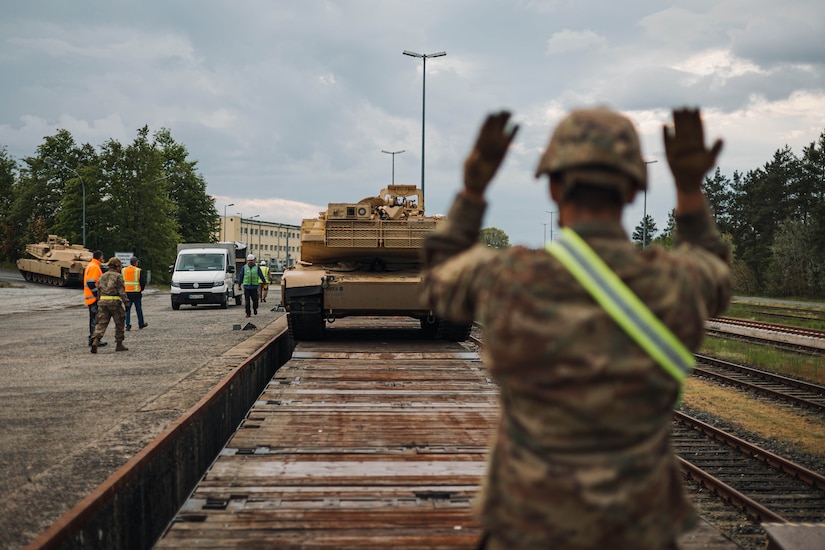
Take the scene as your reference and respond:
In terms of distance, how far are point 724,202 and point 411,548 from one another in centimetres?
8625

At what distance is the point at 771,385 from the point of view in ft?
46.0

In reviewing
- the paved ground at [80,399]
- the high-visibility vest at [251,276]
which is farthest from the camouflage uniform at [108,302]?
the high-visibility vest at [251,276]

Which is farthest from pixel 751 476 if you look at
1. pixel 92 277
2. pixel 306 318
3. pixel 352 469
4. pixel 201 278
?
pixel 201 278

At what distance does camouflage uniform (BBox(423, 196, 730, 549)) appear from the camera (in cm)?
201

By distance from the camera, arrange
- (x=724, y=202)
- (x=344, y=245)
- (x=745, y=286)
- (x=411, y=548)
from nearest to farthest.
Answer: (x=411, y=548) < (x=344, y=245) < (x=745, y=286) < (x=724, y=202)

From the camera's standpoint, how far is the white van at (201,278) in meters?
27.2

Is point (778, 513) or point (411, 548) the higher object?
point (411, 548)

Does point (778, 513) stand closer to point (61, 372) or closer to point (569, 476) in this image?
point (569, 476)

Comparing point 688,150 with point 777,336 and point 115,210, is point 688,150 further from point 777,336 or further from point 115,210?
point 115,210

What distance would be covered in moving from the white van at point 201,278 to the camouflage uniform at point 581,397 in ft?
85.7

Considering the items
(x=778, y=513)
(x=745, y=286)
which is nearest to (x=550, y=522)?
(x=778, y=513)

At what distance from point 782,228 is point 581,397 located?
59280 mm

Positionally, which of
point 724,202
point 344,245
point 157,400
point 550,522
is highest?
point 724,202

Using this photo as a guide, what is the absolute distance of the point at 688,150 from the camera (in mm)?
2326
